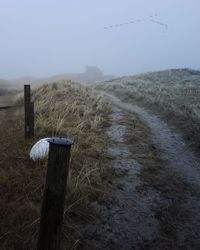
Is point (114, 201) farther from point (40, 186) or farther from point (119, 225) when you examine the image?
point (40, 186)

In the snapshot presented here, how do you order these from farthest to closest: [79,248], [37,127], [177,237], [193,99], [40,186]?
[193,99] → [37,127] → [40,186] → [177,237] → [79,248]

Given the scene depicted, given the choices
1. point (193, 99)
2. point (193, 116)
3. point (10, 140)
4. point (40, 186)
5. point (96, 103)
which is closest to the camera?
point (40, 186)

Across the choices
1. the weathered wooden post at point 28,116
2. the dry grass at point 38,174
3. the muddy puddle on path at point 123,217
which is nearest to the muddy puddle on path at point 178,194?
the muddy puddle on path at point 123,217

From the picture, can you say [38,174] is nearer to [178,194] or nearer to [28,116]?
[178,194]

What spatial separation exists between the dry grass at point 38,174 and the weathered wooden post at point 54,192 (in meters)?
0.93

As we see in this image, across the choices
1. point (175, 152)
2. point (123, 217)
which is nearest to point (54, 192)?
point (123, 217)

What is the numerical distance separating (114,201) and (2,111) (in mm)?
9677

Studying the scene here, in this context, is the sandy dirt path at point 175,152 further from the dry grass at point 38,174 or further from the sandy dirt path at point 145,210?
the dry grass at point 38,174

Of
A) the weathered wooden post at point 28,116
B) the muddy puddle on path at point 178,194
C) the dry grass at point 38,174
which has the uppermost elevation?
the weathered wooden post at point 28,116

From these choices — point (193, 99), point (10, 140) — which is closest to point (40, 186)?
→ point (10, 140)

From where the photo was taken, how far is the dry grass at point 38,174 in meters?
5.61

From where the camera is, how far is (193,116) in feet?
50.2

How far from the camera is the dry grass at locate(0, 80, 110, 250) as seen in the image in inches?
221

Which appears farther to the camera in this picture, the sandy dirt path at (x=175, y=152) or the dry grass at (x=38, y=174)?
the sandy dirt path at (x=175, y=152)
